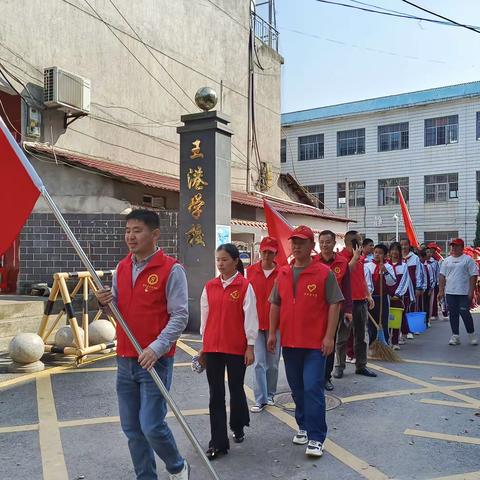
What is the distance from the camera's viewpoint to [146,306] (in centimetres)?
299

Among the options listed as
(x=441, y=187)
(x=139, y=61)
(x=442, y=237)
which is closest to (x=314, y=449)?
(x=139, y=61)

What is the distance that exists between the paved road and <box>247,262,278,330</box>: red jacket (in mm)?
879

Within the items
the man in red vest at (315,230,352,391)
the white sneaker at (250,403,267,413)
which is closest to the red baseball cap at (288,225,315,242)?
the man in red vest at (315,230,352,391)

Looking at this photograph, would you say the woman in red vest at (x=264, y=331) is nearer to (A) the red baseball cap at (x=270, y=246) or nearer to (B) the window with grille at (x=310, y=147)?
(A) the red baseball cap at (x=270, y=246)

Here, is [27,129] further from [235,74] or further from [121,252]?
[235,74]

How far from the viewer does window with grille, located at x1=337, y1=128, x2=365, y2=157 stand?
31358mm

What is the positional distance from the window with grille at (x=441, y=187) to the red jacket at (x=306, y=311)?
27.0 m

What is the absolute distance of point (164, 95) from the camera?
44.7 feet

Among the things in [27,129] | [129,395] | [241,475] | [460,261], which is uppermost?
[27,129]

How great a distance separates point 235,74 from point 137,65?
476 centimetres

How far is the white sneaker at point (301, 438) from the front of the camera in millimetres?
4051

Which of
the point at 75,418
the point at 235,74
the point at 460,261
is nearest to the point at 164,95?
the point at 235,74

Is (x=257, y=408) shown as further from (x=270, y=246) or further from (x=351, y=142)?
(x=351, y=142)

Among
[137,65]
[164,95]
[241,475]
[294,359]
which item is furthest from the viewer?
[164,95]
